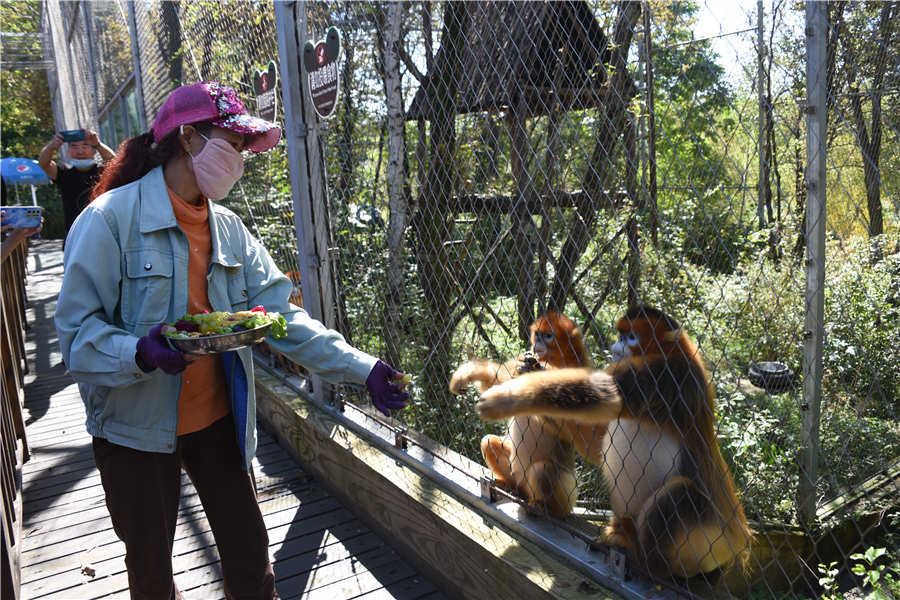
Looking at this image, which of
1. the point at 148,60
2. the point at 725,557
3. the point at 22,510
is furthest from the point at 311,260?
the point at 148,60

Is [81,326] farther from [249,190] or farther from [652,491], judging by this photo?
[249,190]

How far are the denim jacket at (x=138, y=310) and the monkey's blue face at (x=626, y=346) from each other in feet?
2.74

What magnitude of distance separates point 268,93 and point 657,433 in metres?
2.59

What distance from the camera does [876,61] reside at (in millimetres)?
2371

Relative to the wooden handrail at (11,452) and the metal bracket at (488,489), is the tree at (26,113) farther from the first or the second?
the metal bracket at (488,489)

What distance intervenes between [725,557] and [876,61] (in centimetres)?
191

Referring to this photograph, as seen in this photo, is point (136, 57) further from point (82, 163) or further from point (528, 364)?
point (528, 364)

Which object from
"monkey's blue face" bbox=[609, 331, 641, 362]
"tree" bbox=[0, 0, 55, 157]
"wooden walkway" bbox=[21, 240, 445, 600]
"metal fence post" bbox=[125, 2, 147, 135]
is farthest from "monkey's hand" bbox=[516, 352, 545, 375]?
"tree" bbox=[0, 0, 55, 157]

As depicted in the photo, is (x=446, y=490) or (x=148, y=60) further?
(x=148, y=60)

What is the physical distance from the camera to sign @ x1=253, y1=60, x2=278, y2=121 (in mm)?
3254

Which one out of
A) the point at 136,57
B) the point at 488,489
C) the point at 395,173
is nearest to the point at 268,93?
the point at 395,173

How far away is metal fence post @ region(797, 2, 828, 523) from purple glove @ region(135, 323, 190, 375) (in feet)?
6.00

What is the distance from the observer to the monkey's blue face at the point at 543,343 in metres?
2.53

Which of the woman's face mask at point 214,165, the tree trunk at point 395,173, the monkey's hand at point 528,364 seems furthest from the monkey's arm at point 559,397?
the tree trunk at point 395,173
